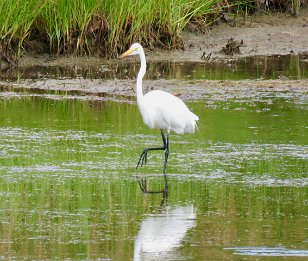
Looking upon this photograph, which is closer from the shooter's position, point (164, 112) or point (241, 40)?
point (164, 112)

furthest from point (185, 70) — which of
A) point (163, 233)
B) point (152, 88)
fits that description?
point (163, 233)

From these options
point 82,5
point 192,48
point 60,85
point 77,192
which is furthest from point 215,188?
point 192,48

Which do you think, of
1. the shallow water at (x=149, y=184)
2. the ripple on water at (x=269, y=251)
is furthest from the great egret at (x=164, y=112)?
the ripple on water at (x=269, y=251)

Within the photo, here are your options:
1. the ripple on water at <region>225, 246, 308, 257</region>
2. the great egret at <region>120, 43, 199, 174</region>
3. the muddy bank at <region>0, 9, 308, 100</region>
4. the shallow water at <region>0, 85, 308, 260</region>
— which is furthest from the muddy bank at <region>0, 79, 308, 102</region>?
the ripple on water at <region>225, 246, 308, 257</region>

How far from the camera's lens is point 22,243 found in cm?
623

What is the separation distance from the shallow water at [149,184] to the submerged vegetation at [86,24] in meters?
2.73

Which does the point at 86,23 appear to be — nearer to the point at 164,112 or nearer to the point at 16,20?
the point at 16,20

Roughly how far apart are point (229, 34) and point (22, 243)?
38.4 feet

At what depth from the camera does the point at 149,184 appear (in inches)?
319

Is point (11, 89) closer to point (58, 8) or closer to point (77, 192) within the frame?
point (58, 8)

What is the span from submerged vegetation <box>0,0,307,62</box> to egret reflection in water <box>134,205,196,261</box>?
767 cm

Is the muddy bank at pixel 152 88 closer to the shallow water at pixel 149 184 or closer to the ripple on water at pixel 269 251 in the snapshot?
the shallow water at pixel 149 184

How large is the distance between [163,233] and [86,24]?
337 inches

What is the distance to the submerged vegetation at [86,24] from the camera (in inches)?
568
